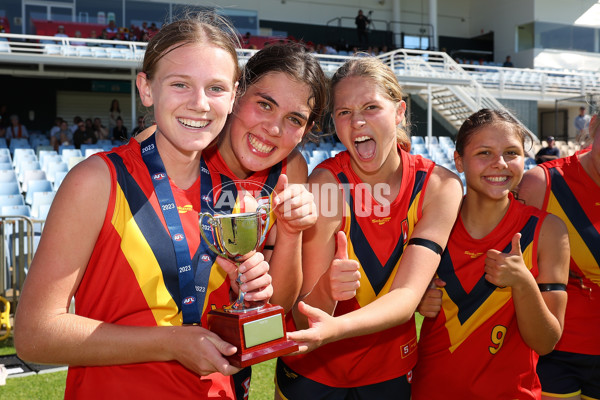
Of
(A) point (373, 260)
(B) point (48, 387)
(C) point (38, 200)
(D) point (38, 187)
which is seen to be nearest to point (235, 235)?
(A) point (373, 260)

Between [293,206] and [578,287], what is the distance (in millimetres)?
1512

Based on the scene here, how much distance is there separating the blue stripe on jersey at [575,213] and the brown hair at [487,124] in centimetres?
36

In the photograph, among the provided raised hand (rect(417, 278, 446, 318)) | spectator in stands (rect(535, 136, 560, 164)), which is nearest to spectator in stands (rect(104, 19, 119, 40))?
spectator in stands (rect(535, 136, 560, 164))

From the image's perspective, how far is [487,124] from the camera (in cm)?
216

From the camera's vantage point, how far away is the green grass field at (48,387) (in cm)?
379

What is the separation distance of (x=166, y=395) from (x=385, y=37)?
25.7m

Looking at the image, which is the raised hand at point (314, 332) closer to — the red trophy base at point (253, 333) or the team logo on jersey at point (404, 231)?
the red trophy base at point (253, 333)

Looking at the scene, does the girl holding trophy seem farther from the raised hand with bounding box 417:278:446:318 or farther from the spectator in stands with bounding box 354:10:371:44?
the spectator in stands with bounding box 354:10:371:44

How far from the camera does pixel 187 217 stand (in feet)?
5.37

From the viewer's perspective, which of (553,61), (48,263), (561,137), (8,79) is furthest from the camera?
(553,61)

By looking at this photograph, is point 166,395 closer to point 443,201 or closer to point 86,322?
point 86,322

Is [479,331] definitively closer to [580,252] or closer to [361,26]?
[580,252]

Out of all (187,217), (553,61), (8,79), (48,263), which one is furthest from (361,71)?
(553,61)

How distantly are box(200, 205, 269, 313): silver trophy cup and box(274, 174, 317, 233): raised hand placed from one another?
94mm
